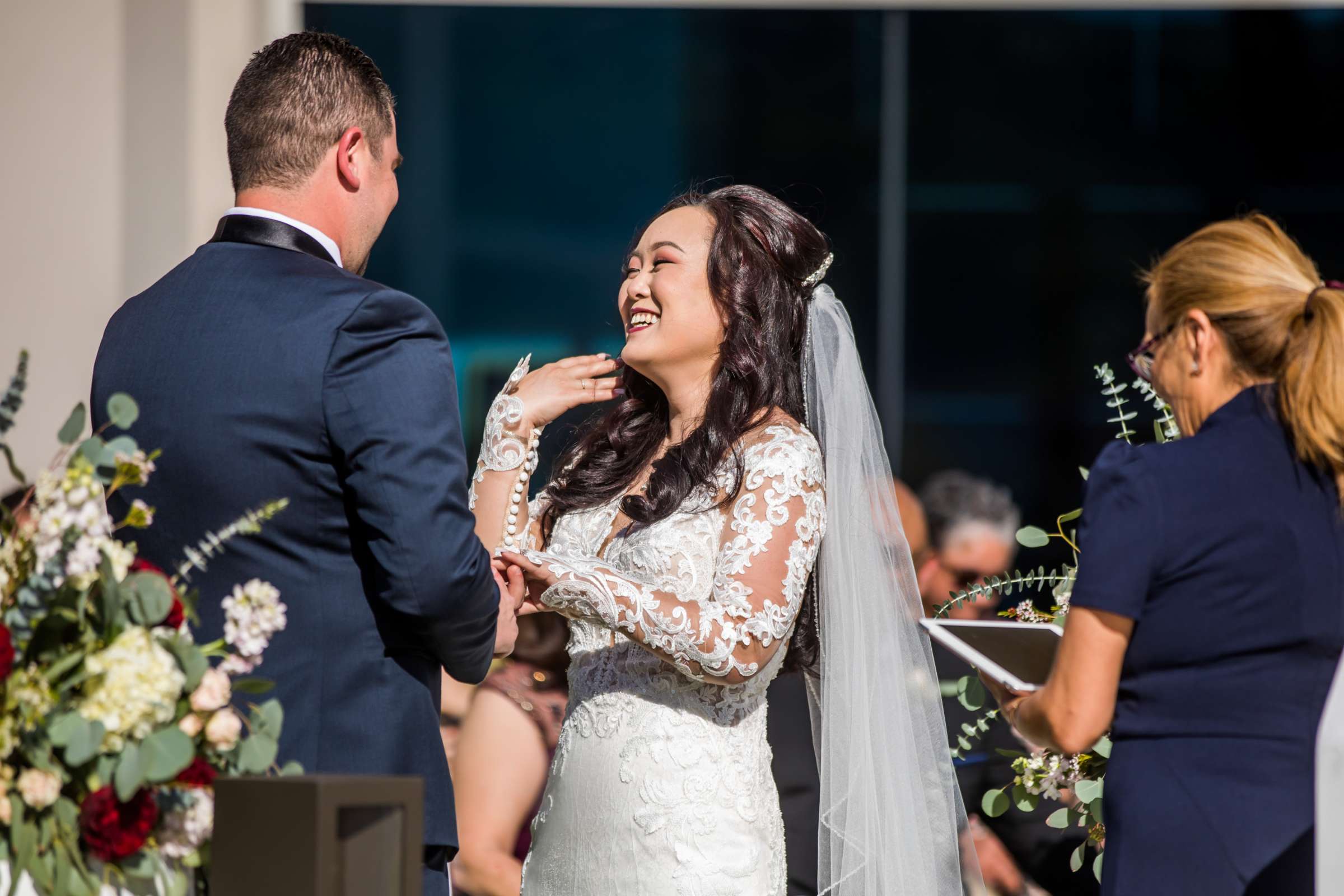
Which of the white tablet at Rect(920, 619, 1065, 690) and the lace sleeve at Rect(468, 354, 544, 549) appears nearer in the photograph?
the white tablet at Rect(920, 619, 1065, 690)

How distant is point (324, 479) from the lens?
2141 millimetres

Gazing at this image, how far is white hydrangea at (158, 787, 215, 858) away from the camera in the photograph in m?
1.57

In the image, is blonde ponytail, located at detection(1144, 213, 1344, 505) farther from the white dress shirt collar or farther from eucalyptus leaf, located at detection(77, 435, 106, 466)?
eucalyptus leaf, located at detection(77, 435, 106, 466)

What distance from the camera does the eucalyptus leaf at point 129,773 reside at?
1456mm

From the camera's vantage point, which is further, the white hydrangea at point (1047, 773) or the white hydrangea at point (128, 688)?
the white hydrangea at point (1047, 773)

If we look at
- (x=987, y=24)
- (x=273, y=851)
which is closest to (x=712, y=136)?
(x=987, y=24)

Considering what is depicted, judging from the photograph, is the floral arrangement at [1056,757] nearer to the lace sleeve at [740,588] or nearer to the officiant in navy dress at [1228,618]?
the lace sleeve at [740,588]

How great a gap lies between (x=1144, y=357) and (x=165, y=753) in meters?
1.64

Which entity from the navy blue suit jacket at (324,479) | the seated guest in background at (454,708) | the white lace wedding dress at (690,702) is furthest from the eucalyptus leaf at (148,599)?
the seated guest in background at (454,708)

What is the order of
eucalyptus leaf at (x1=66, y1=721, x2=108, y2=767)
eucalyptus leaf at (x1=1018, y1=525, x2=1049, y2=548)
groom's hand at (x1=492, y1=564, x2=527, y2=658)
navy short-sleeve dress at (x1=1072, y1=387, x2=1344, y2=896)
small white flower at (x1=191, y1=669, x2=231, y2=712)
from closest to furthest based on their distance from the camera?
eucalyptus leaf at (x1=66, y1=721, x2=108, y2=767) < small white flower at (x1=191, y1=669, x2=231, y2=712) < navy short-sleeve dress at (x1=1072, y1=387, x2=1344, y2=896) < groom's hand at (x1=492, y1=564, x2=527, y2=658) < eucalyptus leaf at (x1=1018, y1=525, x2=1049, y2=548)

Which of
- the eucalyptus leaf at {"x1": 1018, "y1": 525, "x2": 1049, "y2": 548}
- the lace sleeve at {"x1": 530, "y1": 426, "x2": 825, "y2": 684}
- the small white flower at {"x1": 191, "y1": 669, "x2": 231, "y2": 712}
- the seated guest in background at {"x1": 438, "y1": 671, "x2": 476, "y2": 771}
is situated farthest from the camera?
the seated guest in background at {"x1": 438, "y1": 671, "x2": 476, "y2": 771}

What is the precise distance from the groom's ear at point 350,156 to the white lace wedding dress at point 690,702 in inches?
29.2

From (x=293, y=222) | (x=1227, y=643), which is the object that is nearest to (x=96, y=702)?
(x=293, y=222)

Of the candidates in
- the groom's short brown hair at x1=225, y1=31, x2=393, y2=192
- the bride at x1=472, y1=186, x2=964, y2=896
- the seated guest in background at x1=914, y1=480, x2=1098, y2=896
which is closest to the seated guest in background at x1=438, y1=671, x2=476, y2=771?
the bride at x1=472, y1=186, x2=964, y2=896
